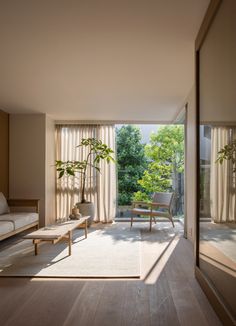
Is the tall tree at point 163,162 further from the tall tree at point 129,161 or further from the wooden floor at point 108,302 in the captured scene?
the wooden floor at point 108,302

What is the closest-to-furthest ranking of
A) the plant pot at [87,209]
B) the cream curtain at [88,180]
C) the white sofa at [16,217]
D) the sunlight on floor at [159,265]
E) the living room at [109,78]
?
the living room at [109,78] < the sunlight on floor at [159,265] < the white sofa at [16,217] < the plant pot at [87,209] < the cream curtain at [88,180]

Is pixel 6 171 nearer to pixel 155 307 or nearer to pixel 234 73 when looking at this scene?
pixel 155 307

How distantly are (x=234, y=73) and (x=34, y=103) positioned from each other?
4.40 meters

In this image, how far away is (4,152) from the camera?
646cm

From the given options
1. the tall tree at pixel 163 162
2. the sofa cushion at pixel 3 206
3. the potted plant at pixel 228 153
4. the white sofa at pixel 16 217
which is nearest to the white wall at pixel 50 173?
the white sofa at pixel 16 217

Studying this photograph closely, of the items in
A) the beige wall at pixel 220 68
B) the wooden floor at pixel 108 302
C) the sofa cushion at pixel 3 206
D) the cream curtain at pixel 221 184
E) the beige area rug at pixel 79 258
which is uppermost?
the beige wall at pixel 220 68

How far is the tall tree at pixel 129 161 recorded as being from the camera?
296 inches

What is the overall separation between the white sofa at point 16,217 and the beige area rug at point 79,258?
260 millimetres

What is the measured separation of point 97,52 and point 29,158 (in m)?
3.79

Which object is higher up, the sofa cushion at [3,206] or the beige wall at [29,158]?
the beige wall at [29,158]

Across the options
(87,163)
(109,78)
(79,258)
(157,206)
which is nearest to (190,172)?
(157,206)

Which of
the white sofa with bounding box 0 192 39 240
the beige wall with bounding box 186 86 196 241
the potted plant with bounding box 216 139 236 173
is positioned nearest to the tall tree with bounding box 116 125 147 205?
the white sofa with bounding box 0 192 39 240

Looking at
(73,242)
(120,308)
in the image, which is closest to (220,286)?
(120,308)

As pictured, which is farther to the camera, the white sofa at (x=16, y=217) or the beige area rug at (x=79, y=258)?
the white sofa at (x=16, y=217)
